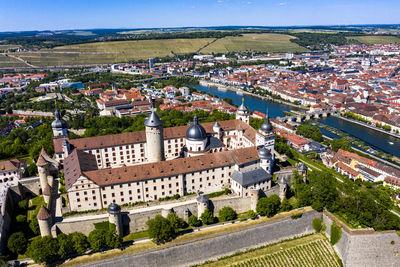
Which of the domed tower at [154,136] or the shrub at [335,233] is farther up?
the domed tower at [154,136]

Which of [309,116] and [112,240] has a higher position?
[112,240]

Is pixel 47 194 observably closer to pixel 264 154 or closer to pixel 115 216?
pixel 115 216

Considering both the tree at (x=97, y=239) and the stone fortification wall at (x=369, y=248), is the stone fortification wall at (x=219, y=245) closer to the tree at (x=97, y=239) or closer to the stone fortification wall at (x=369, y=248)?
the tree at (x=97, y=239)

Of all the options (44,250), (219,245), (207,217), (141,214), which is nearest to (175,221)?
(207,217)

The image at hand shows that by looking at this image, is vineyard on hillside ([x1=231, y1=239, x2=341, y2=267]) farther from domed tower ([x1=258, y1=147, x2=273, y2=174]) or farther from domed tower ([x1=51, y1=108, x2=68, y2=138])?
domed tower ([x1=51, y1=108, x2=68, y2=138])

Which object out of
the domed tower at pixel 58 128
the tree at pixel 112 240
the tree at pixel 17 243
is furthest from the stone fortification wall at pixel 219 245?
the domed tower at pixel 58 128

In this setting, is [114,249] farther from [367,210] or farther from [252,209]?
[367,210]
